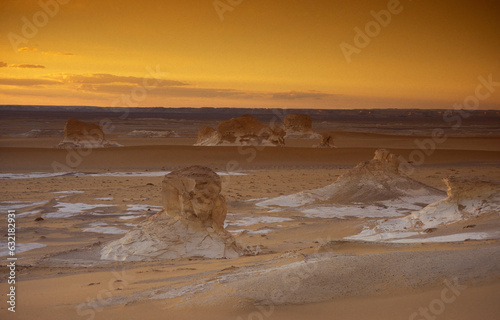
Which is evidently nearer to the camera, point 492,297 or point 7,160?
point 492,297

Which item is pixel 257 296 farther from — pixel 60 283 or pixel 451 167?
pixel 451 167

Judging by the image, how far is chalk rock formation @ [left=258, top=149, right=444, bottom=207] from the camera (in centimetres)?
1419

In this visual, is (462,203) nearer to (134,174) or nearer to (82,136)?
(134,174)

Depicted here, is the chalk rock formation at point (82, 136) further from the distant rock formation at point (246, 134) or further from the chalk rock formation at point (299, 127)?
the chalk rock formation at point (299, 127)

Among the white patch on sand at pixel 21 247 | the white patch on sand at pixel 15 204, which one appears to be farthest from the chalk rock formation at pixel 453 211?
the white patch on sand at pixel 15 204

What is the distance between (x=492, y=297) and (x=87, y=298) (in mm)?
3481

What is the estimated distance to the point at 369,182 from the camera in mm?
14641

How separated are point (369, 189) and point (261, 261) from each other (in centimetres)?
891

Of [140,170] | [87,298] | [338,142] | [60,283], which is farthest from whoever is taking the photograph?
[338,142]

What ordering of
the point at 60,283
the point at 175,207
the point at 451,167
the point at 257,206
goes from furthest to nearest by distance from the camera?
the point at 451,167 < the point at 257,206 < the point at 175,207 < the point at 60,283

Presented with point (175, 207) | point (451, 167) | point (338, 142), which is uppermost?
point (338, 142)

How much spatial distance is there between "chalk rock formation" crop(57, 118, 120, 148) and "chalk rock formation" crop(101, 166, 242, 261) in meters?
26.5

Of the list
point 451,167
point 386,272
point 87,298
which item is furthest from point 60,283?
point 451,167

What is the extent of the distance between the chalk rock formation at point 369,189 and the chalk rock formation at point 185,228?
19.7ft
